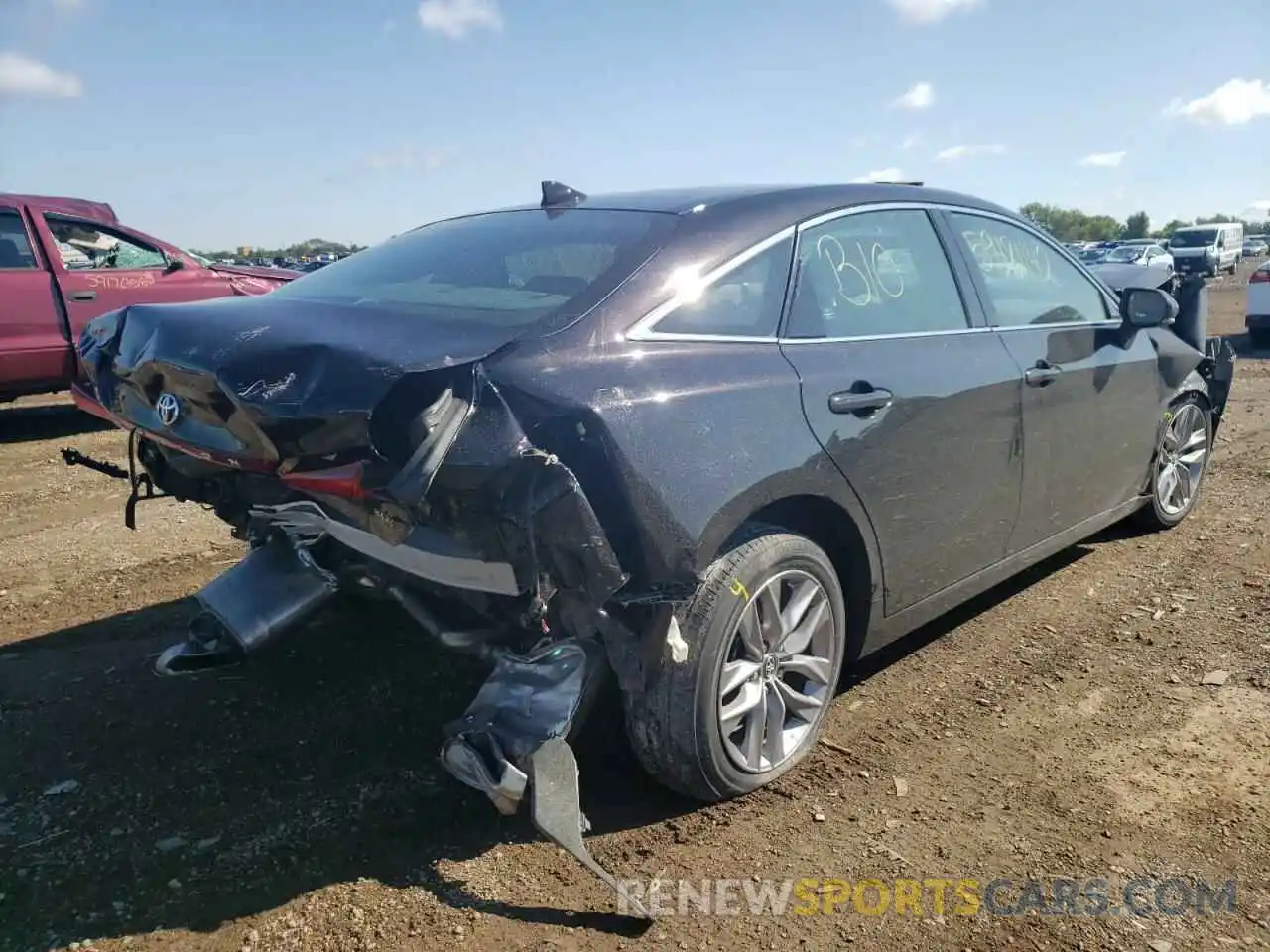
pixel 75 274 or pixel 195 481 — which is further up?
pixel 75 274

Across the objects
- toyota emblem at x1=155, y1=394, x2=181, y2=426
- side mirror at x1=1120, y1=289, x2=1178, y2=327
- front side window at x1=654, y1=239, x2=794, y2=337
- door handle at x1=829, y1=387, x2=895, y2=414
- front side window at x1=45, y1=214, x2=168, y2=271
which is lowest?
door handle at x1=829, y1=387, x2=895, y2=414

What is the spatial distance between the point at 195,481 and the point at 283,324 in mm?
958

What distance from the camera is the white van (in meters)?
36.8

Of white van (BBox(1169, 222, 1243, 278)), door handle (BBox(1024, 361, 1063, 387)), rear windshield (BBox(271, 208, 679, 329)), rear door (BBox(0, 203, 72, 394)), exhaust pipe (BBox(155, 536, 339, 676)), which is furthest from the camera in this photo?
white van (BBox(1169, 222, 1243, 278))

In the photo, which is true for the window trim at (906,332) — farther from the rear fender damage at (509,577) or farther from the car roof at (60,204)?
the car roof at (60,204)

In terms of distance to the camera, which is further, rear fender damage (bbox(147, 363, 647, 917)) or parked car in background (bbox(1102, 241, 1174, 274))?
parked car in background (bbox(1102, 241, 1174, 274))

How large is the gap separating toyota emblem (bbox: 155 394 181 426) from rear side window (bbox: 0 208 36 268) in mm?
6688

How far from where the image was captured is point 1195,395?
17.0 ft

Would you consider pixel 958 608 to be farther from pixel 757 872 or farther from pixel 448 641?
pixel 448 641

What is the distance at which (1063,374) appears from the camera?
156 inches

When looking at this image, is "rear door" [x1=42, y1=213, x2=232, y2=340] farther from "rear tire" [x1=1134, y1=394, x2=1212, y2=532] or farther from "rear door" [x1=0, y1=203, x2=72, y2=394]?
"rear tire" [x1=1134, y1=394, x2=1212, y2=532]

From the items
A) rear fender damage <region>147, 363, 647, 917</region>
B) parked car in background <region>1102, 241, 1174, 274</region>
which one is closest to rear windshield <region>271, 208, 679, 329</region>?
rear fender damage <region>147, 363, 647, 917</region>

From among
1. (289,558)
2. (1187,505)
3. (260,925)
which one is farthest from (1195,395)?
(260,925)

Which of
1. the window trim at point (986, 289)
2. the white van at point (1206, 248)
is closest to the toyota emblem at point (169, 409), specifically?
the window trim at point (986, 289)
